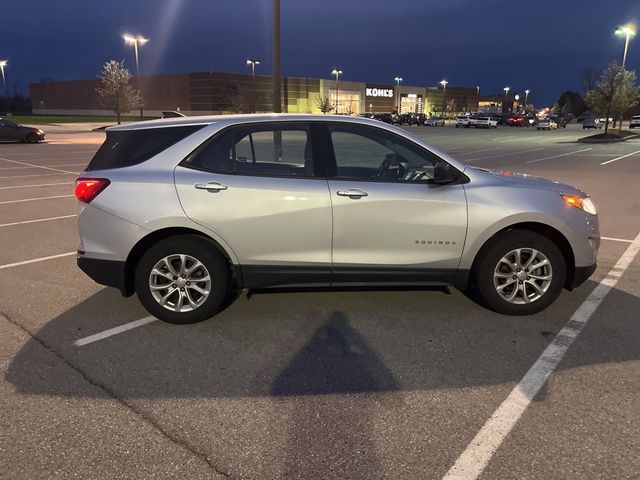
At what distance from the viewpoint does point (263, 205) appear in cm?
421

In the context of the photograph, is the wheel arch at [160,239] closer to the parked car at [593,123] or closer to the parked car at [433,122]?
the parked car at [593,123]

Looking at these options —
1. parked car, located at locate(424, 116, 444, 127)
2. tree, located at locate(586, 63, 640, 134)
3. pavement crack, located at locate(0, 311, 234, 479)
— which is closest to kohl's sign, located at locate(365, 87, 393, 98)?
parked car, located at locate(424, 116, 444, 127)

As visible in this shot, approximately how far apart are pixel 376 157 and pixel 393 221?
776 mm

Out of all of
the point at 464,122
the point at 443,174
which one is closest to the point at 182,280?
the point at 443,174

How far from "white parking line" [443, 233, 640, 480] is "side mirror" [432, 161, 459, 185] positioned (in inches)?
58.4

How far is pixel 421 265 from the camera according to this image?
4.41 metres

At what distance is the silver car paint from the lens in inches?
165

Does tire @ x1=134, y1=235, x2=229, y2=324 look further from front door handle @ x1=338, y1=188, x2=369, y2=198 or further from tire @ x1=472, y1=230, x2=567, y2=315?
tire @ x1=472, y1=230, x2=567, y2=315

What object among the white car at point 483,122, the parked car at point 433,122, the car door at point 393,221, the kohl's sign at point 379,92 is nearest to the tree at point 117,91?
the parked car at point 433,122

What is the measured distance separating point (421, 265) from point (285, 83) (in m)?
83.8

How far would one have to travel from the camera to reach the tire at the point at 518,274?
443cm

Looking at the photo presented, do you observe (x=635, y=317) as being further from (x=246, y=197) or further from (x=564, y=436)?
(x=246, y=197)

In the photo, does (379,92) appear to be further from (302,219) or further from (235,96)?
(302,219)

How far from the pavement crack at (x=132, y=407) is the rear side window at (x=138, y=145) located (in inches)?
57.2
